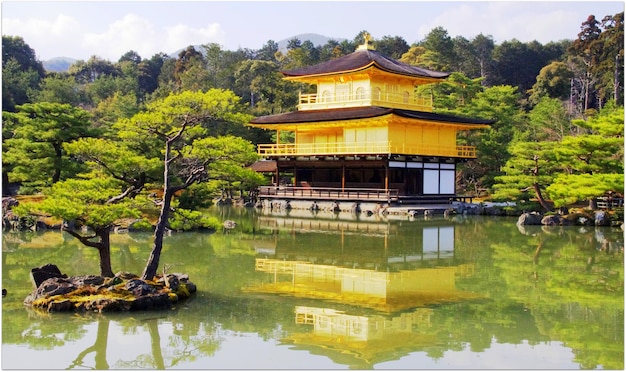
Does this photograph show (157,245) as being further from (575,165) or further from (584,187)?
(575,165)

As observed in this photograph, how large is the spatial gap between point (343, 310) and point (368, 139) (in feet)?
69.9

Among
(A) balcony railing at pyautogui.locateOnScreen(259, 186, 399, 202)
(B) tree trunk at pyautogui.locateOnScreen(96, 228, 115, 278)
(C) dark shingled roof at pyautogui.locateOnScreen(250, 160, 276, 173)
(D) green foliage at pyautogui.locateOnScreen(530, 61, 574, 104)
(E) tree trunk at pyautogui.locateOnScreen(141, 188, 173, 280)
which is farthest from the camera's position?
(D) green foliage at pyautogui.locateOnScreen(530, 61, 574, 104)

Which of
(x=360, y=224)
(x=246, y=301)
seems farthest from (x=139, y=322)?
(x=360, y=224)

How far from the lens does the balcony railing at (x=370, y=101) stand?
32394 millimetres

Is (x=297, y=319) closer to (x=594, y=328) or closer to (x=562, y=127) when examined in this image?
(x=594, y=328)

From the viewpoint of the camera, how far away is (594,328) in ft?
30.2

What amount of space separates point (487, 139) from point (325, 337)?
2564cm

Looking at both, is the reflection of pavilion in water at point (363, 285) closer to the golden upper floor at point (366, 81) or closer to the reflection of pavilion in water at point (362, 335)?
the reflection of pavilion in water at point (362, 335)

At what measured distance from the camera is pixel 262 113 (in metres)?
46.5

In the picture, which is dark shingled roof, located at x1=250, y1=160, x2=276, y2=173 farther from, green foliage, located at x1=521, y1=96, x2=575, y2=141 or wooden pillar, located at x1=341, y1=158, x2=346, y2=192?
green foliage, located at x1=521, y1=96, x2=575, y2=141

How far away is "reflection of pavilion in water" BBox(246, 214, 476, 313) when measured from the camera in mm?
11155

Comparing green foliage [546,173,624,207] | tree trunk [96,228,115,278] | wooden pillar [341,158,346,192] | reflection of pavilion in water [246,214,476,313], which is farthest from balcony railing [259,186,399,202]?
tree trunk [96,228,115,278]

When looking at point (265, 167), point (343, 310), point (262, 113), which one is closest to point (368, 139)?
point (265, 167)

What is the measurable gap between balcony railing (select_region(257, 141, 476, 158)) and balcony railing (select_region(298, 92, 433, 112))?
2199mm
